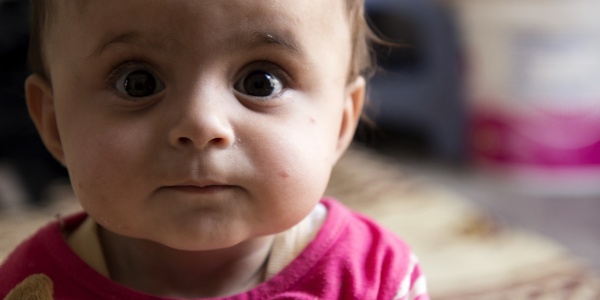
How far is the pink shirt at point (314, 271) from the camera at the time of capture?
727mm

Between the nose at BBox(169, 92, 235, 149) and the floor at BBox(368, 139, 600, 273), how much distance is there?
1.03m

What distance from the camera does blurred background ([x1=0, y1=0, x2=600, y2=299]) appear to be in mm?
1683

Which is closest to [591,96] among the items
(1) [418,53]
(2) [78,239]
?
(1) [418,53]

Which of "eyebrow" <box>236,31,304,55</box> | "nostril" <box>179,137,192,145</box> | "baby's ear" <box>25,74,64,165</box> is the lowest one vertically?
"baby's ear" <box>25,74,64,165</box>

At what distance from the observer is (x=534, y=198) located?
1.84 metres

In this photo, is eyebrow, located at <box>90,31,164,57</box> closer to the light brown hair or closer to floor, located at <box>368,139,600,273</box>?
the light brown hair

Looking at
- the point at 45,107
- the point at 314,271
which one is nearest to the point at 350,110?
the point at 314,271

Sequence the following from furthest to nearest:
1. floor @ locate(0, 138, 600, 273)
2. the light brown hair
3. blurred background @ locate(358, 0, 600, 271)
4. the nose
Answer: blurred background @ locate(358, 0, 600, 271)
floor @ locate(0, 138, 600, 273)
the light brown hair
the nose

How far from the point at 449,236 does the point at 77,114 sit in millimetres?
927

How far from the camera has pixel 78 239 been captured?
2.63ft

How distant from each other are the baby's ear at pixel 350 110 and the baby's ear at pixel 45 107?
0.85ft

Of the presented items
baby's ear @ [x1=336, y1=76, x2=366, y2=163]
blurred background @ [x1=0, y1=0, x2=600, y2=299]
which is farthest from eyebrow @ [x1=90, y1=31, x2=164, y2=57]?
blurred background @ [x1=0, y1=0, x2=600, y2=299]

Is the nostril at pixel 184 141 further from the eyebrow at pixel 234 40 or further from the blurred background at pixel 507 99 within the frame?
the blurred background at pixel 507 99

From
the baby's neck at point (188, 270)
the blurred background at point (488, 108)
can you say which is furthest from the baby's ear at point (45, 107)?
the blurred background at point (488, 108)
